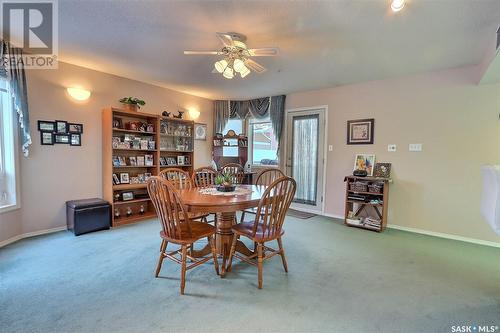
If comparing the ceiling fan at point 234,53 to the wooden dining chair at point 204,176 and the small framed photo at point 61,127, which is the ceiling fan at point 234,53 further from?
the small framed photo at point 61,127

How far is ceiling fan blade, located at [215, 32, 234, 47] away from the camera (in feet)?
7.51

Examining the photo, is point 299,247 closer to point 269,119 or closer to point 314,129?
point 314,129

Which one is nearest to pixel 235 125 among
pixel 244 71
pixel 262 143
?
pixel 262 143

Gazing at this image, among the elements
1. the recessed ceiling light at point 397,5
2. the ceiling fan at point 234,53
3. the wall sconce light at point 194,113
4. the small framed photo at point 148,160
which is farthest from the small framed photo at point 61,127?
the recessed ceiling light at point 397,5

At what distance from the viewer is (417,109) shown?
370 centimetres

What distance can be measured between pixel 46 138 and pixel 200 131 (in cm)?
275

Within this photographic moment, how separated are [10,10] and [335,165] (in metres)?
4.71

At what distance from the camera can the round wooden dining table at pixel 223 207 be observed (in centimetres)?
206

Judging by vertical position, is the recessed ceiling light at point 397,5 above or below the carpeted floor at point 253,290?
above

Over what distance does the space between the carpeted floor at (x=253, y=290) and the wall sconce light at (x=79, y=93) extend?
6.65 ft

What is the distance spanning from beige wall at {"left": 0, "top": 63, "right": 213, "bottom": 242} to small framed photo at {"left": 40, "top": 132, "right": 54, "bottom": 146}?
48 mm

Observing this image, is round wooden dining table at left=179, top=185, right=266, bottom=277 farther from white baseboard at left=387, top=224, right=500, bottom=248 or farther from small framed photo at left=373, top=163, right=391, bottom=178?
white baseboard at left=387, top=224, right=500, bottom=248

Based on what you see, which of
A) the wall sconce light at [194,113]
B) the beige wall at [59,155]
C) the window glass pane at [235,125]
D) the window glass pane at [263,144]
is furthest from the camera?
the window glass pane at [235,125]

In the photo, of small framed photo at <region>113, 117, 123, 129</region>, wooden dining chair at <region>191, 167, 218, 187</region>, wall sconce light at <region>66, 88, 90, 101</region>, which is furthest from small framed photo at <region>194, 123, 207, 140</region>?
wall sconce light at <region>66, 88, 90, 101</region>
